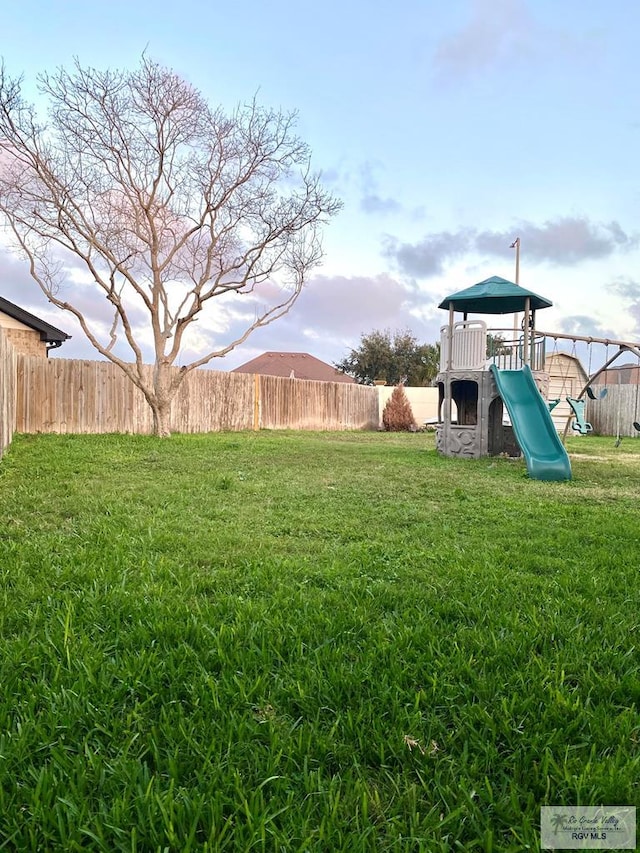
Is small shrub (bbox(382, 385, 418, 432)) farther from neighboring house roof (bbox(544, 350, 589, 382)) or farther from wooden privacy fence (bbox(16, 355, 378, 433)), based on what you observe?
neighboring house roof (bbox(544, 350, 589, 382))

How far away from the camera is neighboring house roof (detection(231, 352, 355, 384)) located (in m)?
37.5

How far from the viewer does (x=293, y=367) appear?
3841 cm

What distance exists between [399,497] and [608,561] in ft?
8.34

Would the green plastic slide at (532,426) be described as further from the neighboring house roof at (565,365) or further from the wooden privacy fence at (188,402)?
the neighboring house roof at (565,365)

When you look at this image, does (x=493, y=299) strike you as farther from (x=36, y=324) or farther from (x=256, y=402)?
(x=36, y=324)

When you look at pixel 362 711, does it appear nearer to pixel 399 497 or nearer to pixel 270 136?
pixel 399 497

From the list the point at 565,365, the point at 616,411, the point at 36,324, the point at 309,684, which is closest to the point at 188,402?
the point at 36,324

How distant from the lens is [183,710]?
5.30ft

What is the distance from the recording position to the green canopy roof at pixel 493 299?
36.0ft

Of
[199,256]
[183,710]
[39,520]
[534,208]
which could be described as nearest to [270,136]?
[199,256]

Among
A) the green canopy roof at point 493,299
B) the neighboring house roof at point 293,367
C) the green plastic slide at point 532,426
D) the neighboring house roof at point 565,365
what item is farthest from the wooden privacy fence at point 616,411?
the neighboring house roof at point 293,367

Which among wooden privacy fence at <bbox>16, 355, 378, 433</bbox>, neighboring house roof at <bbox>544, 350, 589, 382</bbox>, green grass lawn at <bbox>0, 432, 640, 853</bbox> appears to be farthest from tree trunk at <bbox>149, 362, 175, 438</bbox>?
neighboring house roof at <bbox>544, 350, 589, 382</bbox>

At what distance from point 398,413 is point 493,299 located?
9.08 metres

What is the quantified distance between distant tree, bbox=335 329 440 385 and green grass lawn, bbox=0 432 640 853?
28.4 metres
